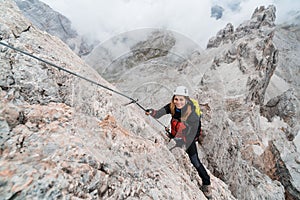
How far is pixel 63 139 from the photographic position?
398cm

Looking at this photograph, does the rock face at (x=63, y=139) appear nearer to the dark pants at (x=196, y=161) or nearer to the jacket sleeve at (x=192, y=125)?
the dark pants at (x=196, y=161)

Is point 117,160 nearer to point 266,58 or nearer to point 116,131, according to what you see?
point 116,131

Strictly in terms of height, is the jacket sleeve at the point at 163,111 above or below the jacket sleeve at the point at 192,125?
above

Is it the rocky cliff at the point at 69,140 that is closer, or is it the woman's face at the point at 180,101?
the rocky cliff at the point at 69,140

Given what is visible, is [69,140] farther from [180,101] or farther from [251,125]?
[251,125]

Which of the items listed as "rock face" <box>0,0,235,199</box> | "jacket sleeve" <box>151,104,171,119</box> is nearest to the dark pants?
"rock face" <box>0,0,235,199</box>

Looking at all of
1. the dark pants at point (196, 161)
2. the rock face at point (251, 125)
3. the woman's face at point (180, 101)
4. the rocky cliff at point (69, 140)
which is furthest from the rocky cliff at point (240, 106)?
the dark pants at point (196, 161)

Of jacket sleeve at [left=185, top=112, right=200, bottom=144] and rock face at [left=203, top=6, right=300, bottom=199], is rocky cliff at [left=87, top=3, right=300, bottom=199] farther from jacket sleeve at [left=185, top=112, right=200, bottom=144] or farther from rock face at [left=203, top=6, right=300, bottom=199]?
jacket sleeve at [left=185, top=112, right=200, bottom=144]

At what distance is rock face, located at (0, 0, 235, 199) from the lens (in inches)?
126

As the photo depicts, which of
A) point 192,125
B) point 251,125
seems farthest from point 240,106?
point 192,125

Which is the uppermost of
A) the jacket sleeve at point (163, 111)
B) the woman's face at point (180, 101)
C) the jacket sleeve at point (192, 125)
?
the jacket sleeve at point (163, 111)

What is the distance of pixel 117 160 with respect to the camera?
16.0 feet

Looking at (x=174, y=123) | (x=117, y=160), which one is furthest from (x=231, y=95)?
(x=117, y=160)

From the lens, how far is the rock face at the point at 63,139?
320 cm
